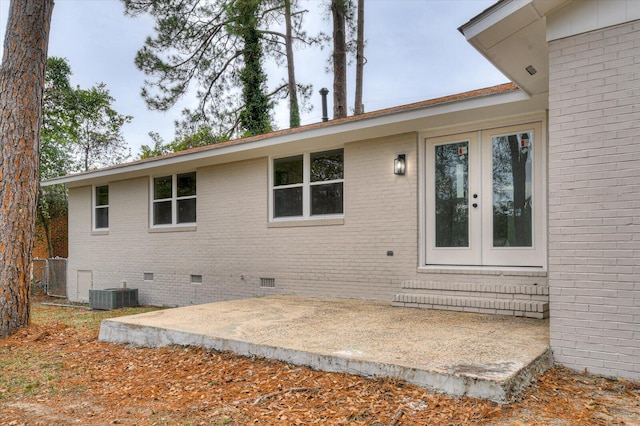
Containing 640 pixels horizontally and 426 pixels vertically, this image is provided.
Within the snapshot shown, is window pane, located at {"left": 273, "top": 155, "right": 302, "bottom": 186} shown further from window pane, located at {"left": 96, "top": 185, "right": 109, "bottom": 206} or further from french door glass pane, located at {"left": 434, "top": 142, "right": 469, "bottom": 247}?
window pane, located at {"left": 96, "top": 185, "right": 109, "bottom": 206}

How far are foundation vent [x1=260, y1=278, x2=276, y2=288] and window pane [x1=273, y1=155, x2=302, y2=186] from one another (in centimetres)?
182

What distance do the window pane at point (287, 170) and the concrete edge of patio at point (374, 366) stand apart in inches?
161

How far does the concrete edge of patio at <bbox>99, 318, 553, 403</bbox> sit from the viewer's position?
3.08 meters

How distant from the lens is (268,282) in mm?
8766

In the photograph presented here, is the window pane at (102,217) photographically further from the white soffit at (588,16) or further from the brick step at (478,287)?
the white soffit at (588,16)

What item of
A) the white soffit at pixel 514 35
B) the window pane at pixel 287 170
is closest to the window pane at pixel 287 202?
the window pane at pixel 287 170

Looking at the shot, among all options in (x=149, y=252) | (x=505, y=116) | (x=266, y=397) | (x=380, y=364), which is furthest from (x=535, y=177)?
(x=149, y=252)

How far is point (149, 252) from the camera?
35.8ft

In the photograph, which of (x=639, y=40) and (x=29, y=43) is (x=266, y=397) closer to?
(x=639, y=40)

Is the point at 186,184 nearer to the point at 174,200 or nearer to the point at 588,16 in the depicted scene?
the point at 174,200

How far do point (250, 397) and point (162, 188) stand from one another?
838cm

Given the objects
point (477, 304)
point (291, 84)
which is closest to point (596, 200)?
point (477, 304)

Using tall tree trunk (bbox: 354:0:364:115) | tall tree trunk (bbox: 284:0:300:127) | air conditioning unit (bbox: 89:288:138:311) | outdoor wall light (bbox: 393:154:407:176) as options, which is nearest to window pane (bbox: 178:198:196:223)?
air conditioning unit (bbox: 89:288:138:311)

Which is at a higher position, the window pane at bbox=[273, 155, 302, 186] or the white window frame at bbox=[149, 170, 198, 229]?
the window pane at bbox=[273, 155, 302, 186]
